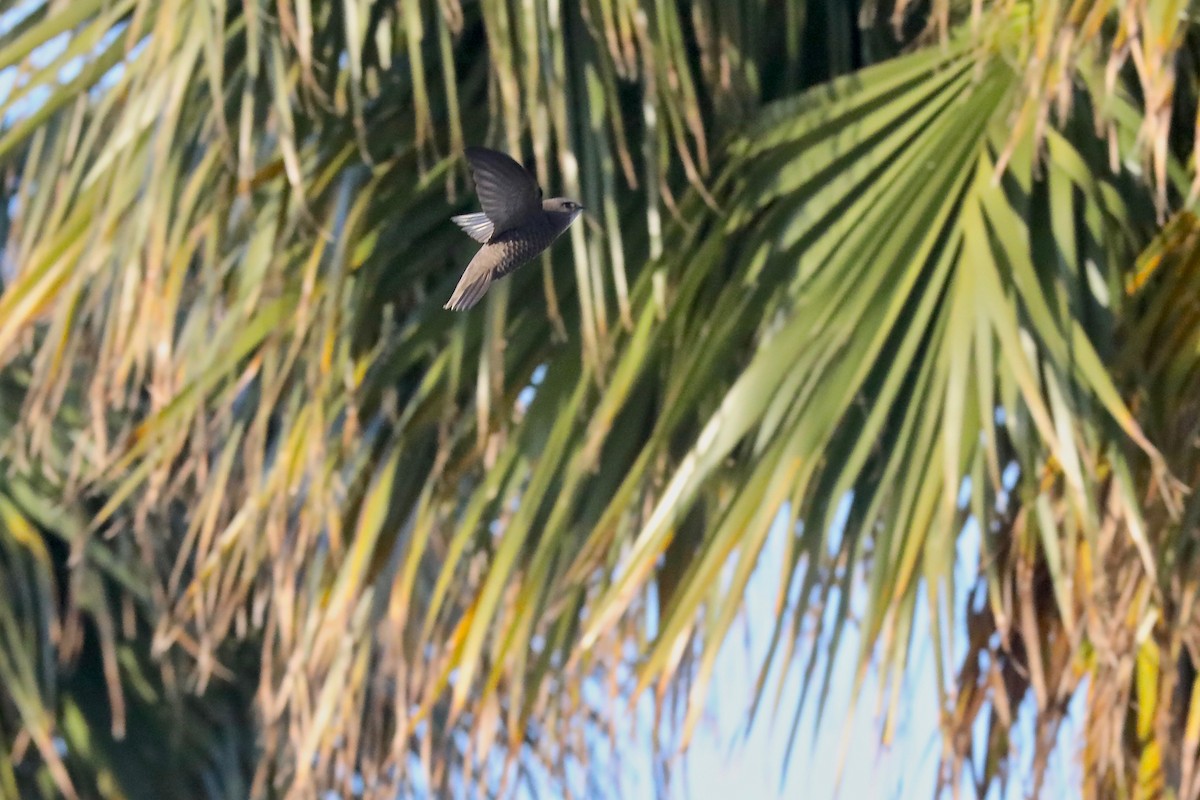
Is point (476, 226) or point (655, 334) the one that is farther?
point (655, 334)

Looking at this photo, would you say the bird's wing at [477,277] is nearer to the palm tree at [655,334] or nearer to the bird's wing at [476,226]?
the bird's wing at [476,226]

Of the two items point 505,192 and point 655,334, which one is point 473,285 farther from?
point 655,334

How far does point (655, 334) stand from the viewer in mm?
1506

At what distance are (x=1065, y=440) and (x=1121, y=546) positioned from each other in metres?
0.17

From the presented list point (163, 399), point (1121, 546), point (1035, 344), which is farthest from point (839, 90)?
point (163, 399)

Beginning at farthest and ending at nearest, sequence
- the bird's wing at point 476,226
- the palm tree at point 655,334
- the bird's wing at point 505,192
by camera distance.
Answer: the palm tree at point 655,334 → the bird's wing at point 476,226 → the bird's wing at point 505,192

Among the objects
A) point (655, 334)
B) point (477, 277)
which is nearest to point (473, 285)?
point (477, 277)

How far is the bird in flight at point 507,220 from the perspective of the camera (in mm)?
1115

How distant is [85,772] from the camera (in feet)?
7.39

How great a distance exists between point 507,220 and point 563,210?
0.07 m

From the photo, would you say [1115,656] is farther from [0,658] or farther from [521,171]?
[0,658]

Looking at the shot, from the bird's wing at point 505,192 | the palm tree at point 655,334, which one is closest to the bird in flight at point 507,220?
the bird's wing at point 505,192

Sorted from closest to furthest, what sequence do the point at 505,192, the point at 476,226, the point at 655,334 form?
the point at 505,192 → the point at 476,226 → the point at 655,334

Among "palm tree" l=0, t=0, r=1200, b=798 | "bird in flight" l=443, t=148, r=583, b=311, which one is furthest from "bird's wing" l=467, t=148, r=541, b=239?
"palm tree" l=0, t=0, r=1200, b=798
